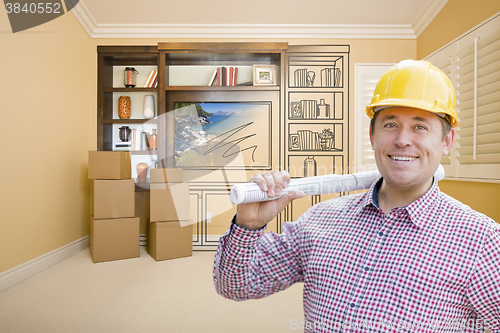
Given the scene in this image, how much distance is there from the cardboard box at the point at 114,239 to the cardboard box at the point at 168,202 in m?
0.23

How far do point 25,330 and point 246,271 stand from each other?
5.75 ft

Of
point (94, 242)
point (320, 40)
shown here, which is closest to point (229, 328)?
point (94, 242)

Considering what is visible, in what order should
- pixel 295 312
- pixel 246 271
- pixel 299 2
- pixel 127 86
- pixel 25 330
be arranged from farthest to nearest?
1. pixel 127 86
2. pixel 299 2
3. pixel 295 312
4. pixel 25 330
5. pixel 246 271

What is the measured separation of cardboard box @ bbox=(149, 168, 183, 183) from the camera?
338cm

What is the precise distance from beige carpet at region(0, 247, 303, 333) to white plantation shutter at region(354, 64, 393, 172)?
197cm

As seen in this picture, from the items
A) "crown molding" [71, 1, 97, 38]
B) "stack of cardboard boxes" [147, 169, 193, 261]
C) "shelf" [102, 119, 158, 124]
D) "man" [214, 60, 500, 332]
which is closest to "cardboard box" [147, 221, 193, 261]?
"stack of cardboard boxes" [147, 169, 193, 261]

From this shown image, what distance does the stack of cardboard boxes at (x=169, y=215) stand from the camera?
130 inches

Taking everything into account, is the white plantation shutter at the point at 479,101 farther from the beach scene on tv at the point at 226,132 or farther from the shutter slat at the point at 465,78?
the beach scene on tv at the point at 226,132

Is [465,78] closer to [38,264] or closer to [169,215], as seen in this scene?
[169,215]

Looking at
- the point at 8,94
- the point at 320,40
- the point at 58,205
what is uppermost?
the point at 320,40

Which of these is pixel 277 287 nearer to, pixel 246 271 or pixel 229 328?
pixel 246 271

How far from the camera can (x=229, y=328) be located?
1930 millimetres

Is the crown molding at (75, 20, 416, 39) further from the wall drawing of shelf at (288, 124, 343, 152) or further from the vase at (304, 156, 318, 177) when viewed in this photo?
the vase at (304, 156, 318, 177)

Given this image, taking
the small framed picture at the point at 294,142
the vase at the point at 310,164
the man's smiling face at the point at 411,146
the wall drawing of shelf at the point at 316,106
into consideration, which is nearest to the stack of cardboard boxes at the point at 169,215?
the small framed picture at the point at 294,142
